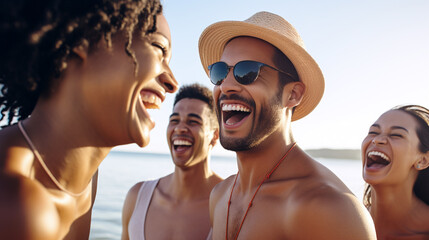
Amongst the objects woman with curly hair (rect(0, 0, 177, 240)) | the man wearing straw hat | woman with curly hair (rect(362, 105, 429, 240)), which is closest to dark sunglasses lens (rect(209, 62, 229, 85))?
the man wearing straw hat

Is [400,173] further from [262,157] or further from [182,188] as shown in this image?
[182,188]

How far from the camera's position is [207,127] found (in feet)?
16.6

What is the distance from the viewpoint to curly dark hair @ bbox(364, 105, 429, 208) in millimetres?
4180

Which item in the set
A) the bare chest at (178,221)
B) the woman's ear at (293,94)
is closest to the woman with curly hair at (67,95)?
the woman's ear at (293,94)

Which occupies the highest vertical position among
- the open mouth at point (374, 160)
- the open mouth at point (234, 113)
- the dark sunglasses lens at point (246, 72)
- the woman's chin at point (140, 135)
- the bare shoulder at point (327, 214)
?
the dark sunglasses lens at point (246, 72)

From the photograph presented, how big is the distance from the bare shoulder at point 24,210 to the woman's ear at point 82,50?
0.66 m

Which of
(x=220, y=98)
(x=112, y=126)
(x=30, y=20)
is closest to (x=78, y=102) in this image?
(x=112, y=126)

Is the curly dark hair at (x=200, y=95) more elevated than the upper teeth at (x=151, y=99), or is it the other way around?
the upper teeth at (x=151, y=99)

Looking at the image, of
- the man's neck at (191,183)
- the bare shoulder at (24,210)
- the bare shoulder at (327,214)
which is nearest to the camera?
the bare shoulder at (24,210)

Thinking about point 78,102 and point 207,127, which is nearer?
point 78,102

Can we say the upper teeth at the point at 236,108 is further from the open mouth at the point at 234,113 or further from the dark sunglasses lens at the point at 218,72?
the dark sunglasses lens at the point at 218,72

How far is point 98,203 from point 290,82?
39.0 ft

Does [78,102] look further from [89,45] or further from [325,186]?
[325,186]

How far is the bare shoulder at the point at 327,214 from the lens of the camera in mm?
2281
